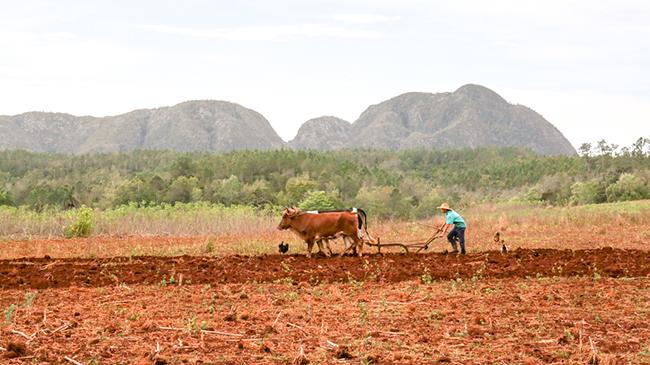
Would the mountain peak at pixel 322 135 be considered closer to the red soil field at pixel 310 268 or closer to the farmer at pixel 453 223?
the farmer at pixel 453 223

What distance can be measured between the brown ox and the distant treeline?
79.8 feet

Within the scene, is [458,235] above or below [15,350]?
above

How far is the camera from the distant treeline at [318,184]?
189 ft

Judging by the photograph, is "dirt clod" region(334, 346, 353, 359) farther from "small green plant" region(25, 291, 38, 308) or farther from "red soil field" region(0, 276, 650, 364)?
"small green plant" region(25, 291, 38, 308)

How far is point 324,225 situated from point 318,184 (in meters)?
42.8

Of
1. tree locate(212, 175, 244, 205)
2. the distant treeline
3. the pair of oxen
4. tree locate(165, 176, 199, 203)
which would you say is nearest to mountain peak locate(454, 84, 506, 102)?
the distant treeline

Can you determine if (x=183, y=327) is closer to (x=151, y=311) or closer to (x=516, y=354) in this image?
(x=151, y=311)

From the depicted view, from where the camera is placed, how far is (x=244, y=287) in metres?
14.7

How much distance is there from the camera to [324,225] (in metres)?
20.1

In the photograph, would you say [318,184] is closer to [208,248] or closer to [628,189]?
[628,189]

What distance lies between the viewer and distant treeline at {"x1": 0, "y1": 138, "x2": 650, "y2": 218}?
57.5m

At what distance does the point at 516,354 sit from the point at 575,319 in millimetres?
2550

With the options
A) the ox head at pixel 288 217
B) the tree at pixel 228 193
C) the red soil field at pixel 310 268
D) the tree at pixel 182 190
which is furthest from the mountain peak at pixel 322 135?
the red soil field at pixel 310 268

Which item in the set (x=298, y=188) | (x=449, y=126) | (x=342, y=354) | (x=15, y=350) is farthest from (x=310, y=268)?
(x=449, y=126)
